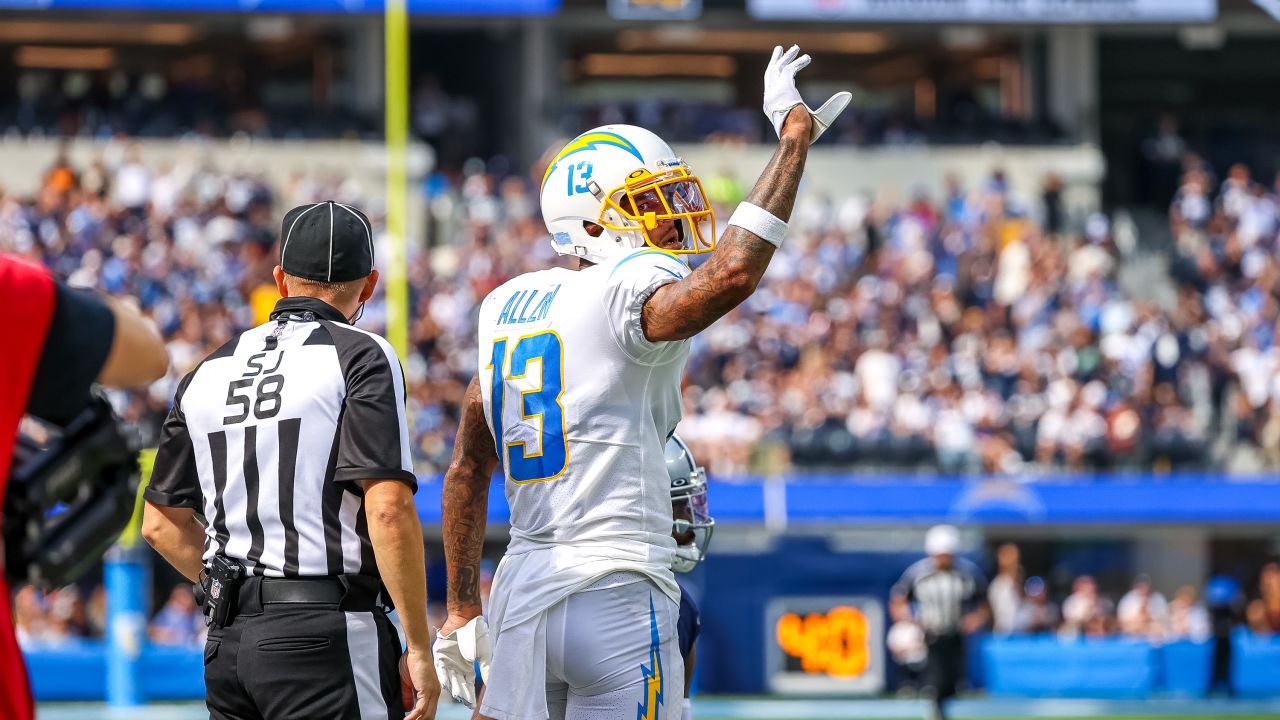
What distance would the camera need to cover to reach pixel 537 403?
430 cm

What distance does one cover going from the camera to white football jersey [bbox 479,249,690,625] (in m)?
4.21

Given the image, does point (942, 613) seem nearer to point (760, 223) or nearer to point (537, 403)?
point (537, 403)

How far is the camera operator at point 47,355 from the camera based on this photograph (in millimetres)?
2738

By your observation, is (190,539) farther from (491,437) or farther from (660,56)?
(660,56)

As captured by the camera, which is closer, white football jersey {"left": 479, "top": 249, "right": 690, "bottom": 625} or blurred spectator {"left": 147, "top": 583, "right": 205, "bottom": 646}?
white football jersey {"left": 479, "top": 249, "right": 690, "bottom": 625}

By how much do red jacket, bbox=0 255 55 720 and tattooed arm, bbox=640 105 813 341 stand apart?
5.12ft

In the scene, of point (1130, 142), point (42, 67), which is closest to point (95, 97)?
point (42, 67)

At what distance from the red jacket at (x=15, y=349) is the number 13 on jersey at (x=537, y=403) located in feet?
5.47

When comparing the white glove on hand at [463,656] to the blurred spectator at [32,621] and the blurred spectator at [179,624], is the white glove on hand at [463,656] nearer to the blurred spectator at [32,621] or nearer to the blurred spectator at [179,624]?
the blurred spectator at [179,624]

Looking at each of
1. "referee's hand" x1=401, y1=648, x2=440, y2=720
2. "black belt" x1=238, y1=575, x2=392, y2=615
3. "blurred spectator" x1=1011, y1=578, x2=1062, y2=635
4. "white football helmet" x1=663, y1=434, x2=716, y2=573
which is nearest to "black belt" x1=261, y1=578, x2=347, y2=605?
"black belt" x1=238, y1=575, x2=392, y2=615

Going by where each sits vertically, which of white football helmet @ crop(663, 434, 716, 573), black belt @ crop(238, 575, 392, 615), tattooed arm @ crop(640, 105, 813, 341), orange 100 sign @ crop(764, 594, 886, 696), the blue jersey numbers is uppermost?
the blue jersey numbers

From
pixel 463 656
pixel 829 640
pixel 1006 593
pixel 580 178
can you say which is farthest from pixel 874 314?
pixel 463 656

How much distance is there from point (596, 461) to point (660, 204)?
2.27ft

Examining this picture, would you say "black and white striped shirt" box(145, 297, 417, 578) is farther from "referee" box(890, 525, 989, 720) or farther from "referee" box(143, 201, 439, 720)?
"referee" box(890, 525, 989, 720)
